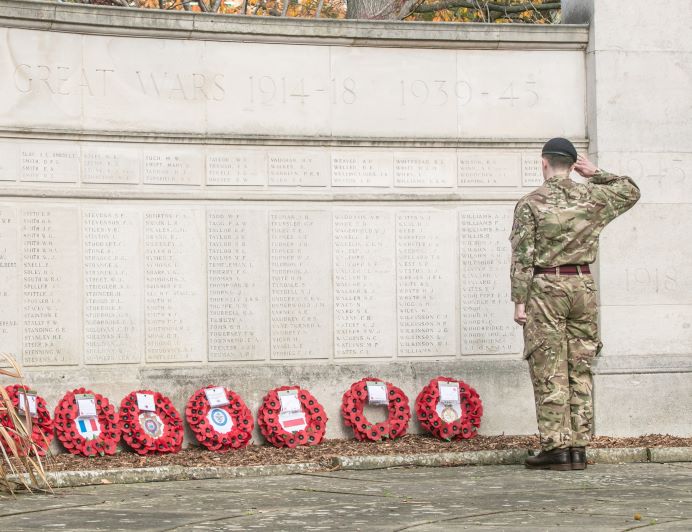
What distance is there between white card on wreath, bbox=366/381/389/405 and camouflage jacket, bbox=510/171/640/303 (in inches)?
66.9

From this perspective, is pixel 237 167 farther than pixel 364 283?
No

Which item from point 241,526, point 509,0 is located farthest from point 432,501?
point 509,0

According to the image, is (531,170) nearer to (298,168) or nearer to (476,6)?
(298,168)

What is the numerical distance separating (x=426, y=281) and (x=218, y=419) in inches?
76.4

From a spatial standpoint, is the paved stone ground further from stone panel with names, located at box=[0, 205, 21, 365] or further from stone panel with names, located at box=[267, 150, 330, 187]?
stone panel with names, located at box=[267, 150, 330, 187]

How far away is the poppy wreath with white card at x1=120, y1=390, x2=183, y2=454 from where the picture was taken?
893 cm

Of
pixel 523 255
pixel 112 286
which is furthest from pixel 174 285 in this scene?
pixel 523 255

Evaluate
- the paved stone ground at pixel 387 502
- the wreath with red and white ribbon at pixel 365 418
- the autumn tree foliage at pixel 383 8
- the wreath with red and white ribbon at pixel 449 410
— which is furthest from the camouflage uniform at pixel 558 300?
the autumn tree foliage at pixel 383 8

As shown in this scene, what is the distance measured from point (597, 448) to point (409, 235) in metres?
2.17

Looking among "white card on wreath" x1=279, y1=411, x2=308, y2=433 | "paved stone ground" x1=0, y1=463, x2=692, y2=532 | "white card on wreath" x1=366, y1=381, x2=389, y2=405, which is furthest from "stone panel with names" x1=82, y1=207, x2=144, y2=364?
"paved stone ground" x1=0, y1=463, x2=692, y2=532

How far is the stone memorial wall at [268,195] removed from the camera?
921cm

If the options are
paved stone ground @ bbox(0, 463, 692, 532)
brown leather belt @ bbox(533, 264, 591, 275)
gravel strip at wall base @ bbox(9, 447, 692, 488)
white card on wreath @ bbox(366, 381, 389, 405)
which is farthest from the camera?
white card on wreath @ bbox(366, 381, 389, 405)

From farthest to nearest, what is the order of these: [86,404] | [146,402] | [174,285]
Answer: [174,285] < [146,402] < [86,404]

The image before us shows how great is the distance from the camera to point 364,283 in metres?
9.88
